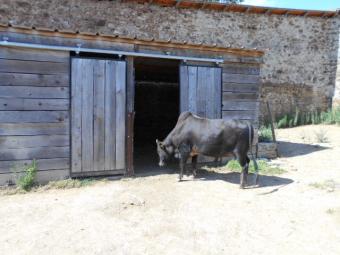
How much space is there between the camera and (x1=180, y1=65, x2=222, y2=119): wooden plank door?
27.6ft

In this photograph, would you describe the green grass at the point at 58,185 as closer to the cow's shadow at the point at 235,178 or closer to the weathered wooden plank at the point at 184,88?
the cow's shadow at the point at 235,178

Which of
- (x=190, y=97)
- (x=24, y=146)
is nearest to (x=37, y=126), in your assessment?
(x=24, y=146)

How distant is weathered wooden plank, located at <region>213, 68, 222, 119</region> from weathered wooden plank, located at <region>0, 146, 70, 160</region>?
3.59 metres

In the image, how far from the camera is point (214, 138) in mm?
7418

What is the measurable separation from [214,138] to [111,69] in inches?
99.2

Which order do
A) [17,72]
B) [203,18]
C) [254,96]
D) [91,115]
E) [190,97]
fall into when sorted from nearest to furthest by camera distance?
[17,72] → [91,115] → [190,97] → [254,96] → [203,18]

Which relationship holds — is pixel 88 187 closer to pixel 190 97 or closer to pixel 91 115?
pixel 91 115

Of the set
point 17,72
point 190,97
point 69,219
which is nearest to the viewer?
point 69,219

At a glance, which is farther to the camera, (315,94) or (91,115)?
(315,94)

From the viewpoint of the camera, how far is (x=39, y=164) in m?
6.93

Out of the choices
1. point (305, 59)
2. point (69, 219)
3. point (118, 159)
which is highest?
point (305, 59)

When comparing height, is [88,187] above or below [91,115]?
below

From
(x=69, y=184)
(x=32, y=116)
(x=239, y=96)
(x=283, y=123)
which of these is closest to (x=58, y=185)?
A: (x=69, y=184)

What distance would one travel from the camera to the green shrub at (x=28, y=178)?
6605mm
